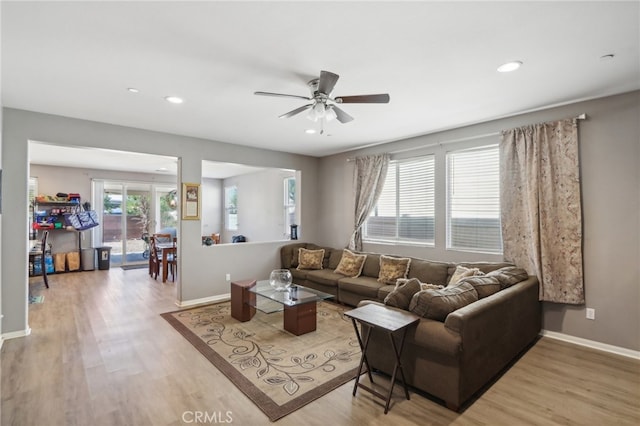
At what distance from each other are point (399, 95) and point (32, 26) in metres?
2.95

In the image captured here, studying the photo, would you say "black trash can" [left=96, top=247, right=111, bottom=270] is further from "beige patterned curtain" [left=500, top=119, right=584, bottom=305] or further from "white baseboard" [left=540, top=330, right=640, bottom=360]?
"white baseboard" [left=540, top=330, right=640, bottom=360]

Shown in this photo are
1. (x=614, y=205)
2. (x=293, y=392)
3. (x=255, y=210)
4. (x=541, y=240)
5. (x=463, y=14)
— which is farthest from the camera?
(x=255, y=210)

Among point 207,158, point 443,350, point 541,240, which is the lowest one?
point 443,350

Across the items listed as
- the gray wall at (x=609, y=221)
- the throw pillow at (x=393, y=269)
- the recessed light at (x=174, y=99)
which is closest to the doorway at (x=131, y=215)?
the recessed light at (x=174, y=99)

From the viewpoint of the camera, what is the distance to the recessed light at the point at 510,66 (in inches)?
101

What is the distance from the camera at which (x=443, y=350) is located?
86.4 inches

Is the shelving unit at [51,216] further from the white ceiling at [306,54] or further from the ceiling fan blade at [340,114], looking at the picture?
the ceiling fan blade at [340,114]

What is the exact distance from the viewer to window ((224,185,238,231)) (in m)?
9.66

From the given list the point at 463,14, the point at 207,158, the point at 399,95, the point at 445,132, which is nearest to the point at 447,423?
the point at 463,14

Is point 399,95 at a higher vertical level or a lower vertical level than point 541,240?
higher

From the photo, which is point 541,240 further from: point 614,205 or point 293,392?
point 293,392

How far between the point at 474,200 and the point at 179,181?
4320 millimetres

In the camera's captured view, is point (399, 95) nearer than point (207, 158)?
Yes

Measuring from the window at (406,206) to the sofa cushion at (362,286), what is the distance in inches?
38.1
